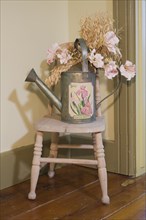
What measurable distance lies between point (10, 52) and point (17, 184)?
2.01 ft

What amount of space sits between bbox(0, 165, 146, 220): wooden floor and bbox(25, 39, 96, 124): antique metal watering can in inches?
12.7

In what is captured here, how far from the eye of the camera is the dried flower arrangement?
133 centimetres

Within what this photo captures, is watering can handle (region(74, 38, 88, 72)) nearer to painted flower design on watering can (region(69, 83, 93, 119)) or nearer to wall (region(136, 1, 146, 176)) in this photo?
painted flower design on watering can (region(69, 83, 93, 119))

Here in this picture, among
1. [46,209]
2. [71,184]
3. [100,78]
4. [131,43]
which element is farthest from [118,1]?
[46,209]

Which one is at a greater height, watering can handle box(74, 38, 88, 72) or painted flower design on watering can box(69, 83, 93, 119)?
watering can handle box(74, 38, 88, 72)

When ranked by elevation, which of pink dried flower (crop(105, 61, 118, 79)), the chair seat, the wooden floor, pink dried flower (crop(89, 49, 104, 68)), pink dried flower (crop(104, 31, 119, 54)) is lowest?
the wooden floor

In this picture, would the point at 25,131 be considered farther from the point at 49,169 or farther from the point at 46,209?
the point at 46,209

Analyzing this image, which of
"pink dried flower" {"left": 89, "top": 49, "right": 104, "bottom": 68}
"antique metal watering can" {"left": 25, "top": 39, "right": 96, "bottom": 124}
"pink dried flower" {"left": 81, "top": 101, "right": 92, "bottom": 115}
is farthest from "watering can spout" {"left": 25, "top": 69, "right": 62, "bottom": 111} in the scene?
"pink dried flower" {"left": 89, "top": 49, "right": 104, "bottom": 68}

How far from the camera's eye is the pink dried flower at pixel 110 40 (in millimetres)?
1321

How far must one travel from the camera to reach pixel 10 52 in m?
1.43

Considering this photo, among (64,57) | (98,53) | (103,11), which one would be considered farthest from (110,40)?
(103,11)

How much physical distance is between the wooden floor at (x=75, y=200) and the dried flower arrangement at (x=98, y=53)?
0.48m

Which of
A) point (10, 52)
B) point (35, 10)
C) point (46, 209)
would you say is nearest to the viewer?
point (46, 209)

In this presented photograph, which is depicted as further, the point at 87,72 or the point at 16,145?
the point at 16,145
